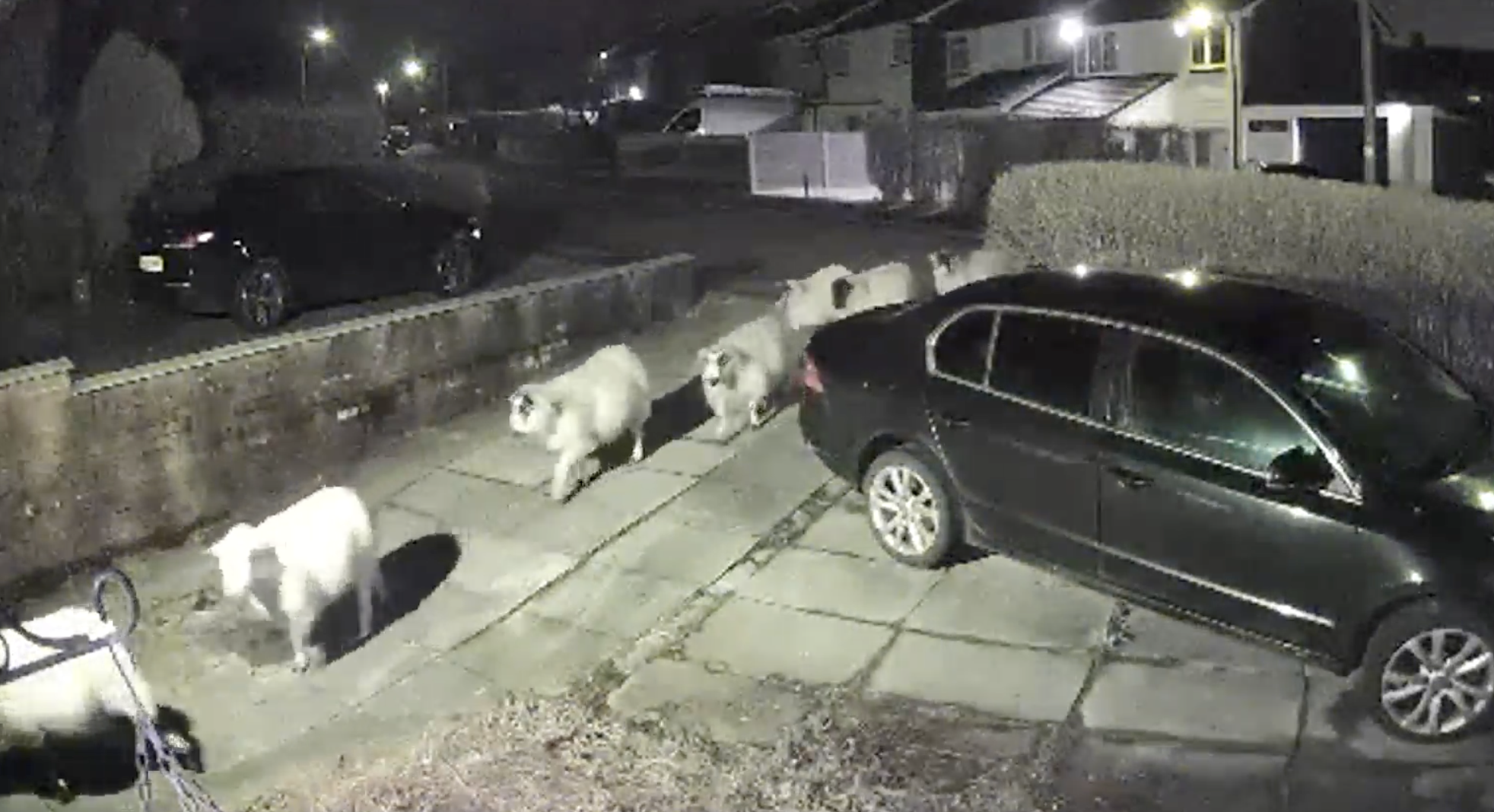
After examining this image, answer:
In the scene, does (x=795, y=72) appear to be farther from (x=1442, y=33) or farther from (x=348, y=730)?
(x=348, y=730)

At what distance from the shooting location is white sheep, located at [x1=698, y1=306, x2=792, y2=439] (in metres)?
9.75

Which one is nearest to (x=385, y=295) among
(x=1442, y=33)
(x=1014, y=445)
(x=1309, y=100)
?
(x=1014, y=445)

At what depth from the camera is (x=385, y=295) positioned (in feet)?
47.7

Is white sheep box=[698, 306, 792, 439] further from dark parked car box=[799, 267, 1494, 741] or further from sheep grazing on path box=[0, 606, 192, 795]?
sheep grazing on path box=[0, 606, 192, 795]

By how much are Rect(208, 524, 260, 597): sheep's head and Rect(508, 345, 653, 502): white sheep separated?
186 centimetres

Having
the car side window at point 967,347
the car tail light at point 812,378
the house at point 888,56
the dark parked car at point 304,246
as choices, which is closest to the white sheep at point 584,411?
the car tail light at point 812,378

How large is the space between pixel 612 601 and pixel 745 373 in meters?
2.54

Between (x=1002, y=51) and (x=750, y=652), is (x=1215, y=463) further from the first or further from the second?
(x=1002, y=51)

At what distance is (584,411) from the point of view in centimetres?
912

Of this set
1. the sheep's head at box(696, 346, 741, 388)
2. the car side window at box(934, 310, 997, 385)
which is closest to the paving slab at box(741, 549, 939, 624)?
the car side window at box(934, 310, 997, 385)

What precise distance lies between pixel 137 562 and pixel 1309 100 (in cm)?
3138

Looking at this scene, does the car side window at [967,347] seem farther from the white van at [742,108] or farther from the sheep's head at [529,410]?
the white van at [742,108]

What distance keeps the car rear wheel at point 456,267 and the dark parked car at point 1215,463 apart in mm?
8245

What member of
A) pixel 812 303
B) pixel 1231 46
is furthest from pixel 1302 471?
pixel 1231 46
